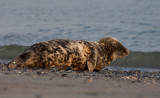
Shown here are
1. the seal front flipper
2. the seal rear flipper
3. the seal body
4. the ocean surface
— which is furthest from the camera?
the ocean surface

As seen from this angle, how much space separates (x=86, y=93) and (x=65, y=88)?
1.18ft

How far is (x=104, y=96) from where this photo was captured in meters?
3.52

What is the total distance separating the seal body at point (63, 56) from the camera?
649 cm

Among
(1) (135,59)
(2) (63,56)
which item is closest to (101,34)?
(1) (135,59)

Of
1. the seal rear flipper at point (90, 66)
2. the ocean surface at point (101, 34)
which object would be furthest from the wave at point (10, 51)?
the seal rear flipper at point (90, 66)

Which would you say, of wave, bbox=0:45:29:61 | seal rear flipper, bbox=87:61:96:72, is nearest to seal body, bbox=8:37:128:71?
seal rear flipper, bbox=87:61:96:72

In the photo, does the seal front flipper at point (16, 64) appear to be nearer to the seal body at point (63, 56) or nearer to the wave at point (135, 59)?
the seal body at point (63, 56)

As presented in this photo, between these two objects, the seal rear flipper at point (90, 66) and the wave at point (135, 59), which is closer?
the seal rear flipper at point (90, 66)

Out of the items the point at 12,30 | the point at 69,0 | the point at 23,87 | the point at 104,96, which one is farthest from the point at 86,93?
the point at 69,0

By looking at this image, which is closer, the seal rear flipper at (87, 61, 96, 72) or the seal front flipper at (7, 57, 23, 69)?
the seal front flipper at (7, 57, 23, 69)

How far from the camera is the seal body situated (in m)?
6.49

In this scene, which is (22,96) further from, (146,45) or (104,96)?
(146,45)

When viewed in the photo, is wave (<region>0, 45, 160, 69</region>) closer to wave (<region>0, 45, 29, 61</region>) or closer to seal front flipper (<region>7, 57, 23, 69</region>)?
wave (<region>0, 45, 29, 61</region>)

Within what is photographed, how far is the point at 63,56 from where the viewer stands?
6.77 meters
